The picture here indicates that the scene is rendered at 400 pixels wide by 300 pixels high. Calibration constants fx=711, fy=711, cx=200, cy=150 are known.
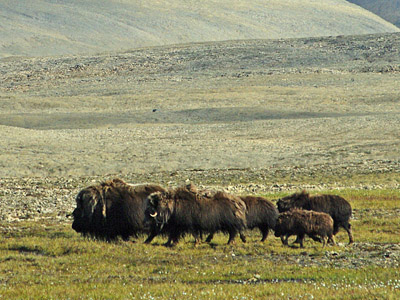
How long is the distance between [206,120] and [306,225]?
111 ft

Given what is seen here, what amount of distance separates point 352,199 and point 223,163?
11.8 metres

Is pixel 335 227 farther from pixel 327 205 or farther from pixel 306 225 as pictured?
pixel 306 225

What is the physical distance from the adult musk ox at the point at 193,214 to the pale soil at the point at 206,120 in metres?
5.16

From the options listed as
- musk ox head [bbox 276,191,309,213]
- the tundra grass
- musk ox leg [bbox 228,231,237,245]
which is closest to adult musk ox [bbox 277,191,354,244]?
musk ox head [bbox 276,191,309,213]

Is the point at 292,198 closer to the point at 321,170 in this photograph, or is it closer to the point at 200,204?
the point at 200,204

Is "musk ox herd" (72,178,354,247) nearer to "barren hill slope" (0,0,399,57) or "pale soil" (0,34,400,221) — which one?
"pale soil" (0,34,400,221)

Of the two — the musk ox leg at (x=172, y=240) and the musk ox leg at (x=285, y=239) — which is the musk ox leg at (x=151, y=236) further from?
→ the musk ox leg at (x=285, y=239)

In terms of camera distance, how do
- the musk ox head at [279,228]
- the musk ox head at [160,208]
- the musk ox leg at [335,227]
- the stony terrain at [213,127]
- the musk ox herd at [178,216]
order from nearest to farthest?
the musk ox head at [160,208] → the musk ox herd at [178,216] → the musk ox head at [279,228] → the musk ox leg at [335,227] → the stony terrain at [213,127]

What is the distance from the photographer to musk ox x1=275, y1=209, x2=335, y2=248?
13.6m

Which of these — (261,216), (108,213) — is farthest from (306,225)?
(108,213)

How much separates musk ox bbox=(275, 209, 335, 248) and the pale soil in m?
6.65

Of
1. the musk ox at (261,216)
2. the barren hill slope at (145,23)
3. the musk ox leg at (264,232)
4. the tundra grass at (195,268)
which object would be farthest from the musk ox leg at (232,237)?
the barren hill slope at (145,23)

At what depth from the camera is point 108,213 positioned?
13.9 metres

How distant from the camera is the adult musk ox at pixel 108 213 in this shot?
13781mm
